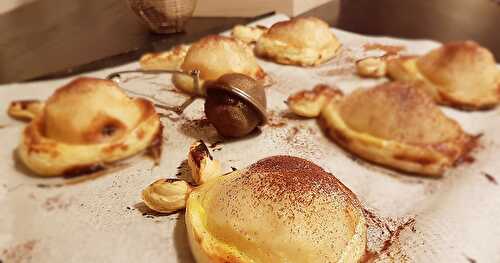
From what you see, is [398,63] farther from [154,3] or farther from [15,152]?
[15,152]

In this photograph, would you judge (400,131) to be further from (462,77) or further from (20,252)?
(20,252)

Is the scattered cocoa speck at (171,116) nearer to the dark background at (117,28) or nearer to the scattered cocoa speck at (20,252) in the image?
the dark background at (117,28)

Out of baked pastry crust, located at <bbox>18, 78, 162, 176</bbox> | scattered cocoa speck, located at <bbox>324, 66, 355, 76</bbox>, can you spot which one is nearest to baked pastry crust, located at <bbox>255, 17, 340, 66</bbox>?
scattered cocoa speck, located at <bbox>324, 66, 355, 76</bbox>

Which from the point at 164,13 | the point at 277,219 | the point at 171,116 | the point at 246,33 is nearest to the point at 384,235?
the point at 277,219

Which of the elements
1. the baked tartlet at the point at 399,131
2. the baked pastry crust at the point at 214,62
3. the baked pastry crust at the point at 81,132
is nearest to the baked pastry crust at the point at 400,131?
the baked tartlet at the point at 399,131

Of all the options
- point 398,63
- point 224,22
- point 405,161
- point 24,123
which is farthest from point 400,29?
point 24,123

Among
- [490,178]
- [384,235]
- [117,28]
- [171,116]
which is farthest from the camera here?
[117,28]

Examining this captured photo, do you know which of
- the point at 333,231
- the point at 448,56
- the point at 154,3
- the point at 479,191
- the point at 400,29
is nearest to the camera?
the point at 333,231
